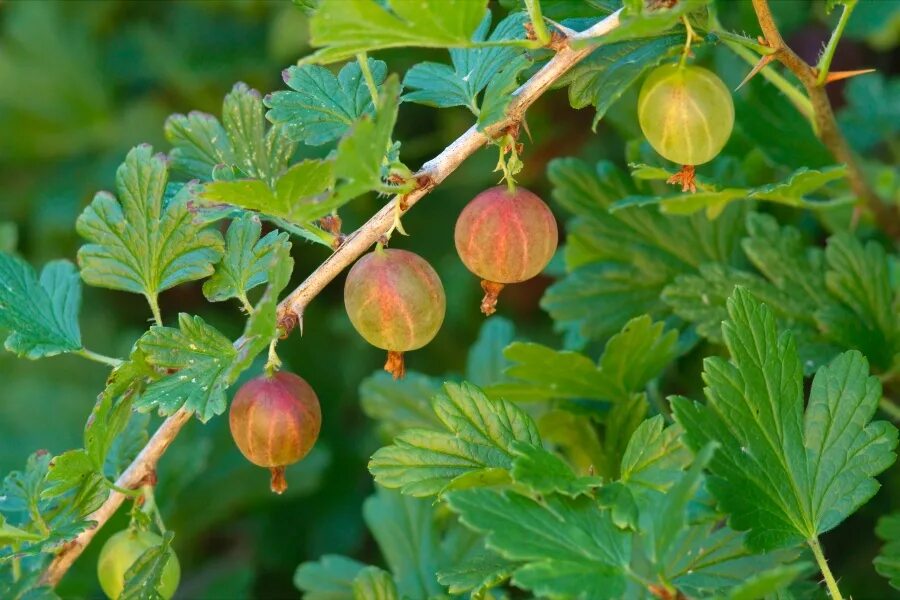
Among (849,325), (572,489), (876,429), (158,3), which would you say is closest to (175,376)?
(572,489)

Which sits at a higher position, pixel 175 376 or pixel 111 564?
pixel 175 376

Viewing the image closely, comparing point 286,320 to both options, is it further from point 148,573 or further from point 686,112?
point 686,112

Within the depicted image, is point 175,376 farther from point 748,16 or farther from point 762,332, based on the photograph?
point 748,16

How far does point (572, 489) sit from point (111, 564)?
20.6 inches

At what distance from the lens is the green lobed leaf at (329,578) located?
1.42 m

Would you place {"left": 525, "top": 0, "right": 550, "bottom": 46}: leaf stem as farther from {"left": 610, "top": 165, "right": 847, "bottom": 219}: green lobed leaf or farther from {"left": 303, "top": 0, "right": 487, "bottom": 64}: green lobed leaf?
{"left": 610, "top": 165, "right": 847, "bottom": 219}: green lobed leaf

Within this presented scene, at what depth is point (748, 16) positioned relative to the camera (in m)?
1.51

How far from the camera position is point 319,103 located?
1.07m

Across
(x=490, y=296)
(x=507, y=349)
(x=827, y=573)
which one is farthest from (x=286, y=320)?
(x=827, y=573)

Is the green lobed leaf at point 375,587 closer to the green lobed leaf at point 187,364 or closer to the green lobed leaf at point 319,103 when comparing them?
the green lobed leaf at point 187,364

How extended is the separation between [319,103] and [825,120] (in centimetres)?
62

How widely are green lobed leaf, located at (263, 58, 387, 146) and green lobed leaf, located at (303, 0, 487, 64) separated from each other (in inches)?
7.4

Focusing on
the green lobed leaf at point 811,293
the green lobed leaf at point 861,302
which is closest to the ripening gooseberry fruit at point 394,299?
the green lobed leaf at point 811,293

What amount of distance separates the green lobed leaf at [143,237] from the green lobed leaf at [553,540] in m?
0.41
